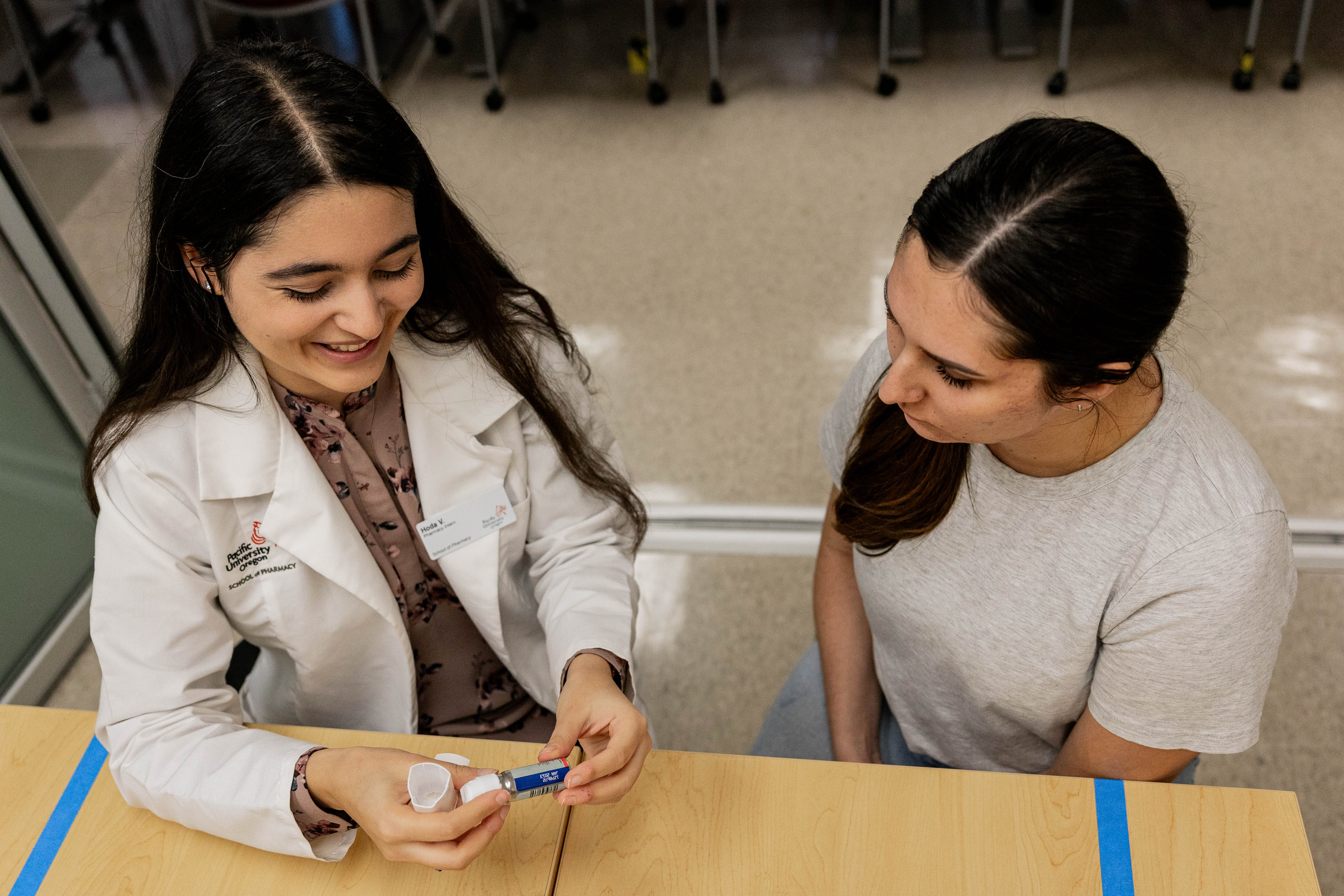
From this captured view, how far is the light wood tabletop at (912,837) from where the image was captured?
42.4 inches

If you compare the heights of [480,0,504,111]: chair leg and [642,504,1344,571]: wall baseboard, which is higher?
[480,0,504,111]: chair leg

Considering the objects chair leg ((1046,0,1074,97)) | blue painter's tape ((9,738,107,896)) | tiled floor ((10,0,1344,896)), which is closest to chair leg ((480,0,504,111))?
tiled floor ((10,0,1344,896))

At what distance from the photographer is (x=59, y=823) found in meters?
1.20

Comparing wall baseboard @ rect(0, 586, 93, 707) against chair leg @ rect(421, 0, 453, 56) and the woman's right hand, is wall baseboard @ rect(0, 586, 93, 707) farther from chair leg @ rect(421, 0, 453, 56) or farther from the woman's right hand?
chair leg @ rect(421, 0, 453, 56)

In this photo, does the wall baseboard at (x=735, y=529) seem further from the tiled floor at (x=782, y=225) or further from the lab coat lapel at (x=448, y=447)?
the lab coat lapel at (x=448, y=447)

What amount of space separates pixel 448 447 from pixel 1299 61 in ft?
11.6

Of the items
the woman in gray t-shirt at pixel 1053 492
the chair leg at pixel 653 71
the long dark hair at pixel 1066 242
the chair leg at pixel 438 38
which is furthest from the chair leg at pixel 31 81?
the long dark hair at pixel 1066 242

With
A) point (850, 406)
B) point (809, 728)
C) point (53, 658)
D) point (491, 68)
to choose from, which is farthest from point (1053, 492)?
point (491, 68)

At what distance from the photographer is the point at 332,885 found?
1.12 m

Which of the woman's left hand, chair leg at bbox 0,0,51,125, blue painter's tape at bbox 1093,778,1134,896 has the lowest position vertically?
chair leg at bbox 0,0,51,125

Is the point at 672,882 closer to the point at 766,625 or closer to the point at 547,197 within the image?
the point at 766,625

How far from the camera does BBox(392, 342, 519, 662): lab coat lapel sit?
1.36 m

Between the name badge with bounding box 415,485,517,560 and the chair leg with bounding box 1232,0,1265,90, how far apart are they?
3406 mm

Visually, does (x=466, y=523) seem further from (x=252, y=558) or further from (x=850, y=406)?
(x=850, y=406)
